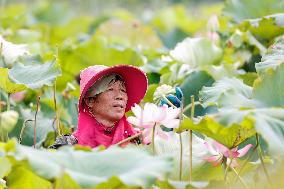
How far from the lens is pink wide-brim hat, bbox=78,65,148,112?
258 cm

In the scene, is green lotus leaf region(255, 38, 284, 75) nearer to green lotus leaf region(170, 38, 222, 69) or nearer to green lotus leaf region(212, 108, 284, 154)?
green lotus leaf region(212, 108, 284, 154)

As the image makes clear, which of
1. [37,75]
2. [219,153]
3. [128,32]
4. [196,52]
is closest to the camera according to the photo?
[219,153]

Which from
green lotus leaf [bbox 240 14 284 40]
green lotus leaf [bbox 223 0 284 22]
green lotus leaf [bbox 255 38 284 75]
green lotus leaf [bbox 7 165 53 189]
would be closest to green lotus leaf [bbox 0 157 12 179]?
green lotus leaf [bbox 7 165 53 189]

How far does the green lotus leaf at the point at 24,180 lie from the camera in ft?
7.10

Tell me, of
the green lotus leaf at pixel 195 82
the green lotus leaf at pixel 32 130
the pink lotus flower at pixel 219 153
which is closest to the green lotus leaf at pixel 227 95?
the pink lotus flower at pixel 219 153

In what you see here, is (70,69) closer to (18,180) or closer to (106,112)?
(106,112)

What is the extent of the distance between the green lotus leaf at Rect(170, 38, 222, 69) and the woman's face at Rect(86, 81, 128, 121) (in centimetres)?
111

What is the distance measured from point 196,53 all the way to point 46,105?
0.72 m

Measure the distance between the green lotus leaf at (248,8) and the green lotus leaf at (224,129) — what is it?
198 cm

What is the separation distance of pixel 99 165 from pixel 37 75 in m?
0.95

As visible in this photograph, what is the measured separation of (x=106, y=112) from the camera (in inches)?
102

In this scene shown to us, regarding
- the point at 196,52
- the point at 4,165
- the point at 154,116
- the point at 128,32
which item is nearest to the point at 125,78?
the point at 154,116

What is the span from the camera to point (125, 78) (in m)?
2.66

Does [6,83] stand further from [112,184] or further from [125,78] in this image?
[112,184]
